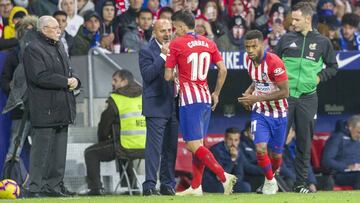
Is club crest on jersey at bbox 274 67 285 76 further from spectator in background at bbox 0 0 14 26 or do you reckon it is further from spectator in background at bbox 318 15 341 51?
spectator in background at bbox 0 0 14 26

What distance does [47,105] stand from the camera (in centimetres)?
1406

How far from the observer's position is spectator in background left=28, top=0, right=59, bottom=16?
1838 centimetres

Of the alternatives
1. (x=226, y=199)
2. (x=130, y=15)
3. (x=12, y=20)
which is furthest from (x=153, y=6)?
(x=226, y=199)

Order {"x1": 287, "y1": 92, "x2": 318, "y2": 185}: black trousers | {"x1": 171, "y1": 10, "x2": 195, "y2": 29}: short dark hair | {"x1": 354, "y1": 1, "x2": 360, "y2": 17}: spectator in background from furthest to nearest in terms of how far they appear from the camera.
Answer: {"x1": 354, "y1": 1, "x2": 360, "y2": 17}: spectator in background → {"x1": 287, "y1": 92, "x2": 318, "y2": 185}: black trousers → {"x1": 171, "y1": 10, "x2": 195, "y2": 29}: short dark hair

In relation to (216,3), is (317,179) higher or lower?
lower

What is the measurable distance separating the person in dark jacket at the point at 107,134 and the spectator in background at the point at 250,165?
2.03 metres

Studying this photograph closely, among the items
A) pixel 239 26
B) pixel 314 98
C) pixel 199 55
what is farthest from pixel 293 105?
pixel 239 26

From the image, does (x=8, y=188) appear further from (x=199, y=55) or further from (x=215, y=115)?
(x=215, y=115)

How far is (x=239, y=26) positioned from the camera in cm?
1930

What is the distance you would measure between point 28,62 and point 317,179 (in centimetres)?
585

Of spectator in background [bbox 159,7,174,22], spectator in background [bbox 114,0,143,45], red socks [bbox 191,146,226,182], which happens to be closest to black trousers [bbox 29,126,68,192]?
red socks [bbox 191,146,226,182]

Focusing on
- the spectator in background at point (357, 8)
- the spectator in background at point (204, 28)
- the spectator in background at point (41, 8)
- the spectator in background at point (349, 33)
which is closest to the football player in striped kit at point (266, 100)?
the spectator in background at point (204, 28)

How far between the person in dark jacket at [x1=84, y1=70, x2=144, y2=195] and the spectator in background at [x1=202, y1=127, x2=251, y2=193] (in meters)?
1.38

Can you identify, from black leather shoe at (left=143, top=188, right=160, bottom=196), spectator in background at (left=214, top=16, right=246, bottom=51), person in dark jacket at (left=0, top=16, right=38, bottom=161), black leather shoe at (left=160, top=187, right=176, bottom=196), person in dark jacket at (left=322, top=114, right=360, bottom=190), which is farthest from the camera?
spectator in background at (left=214, top=16, right=246, bottom=51)
